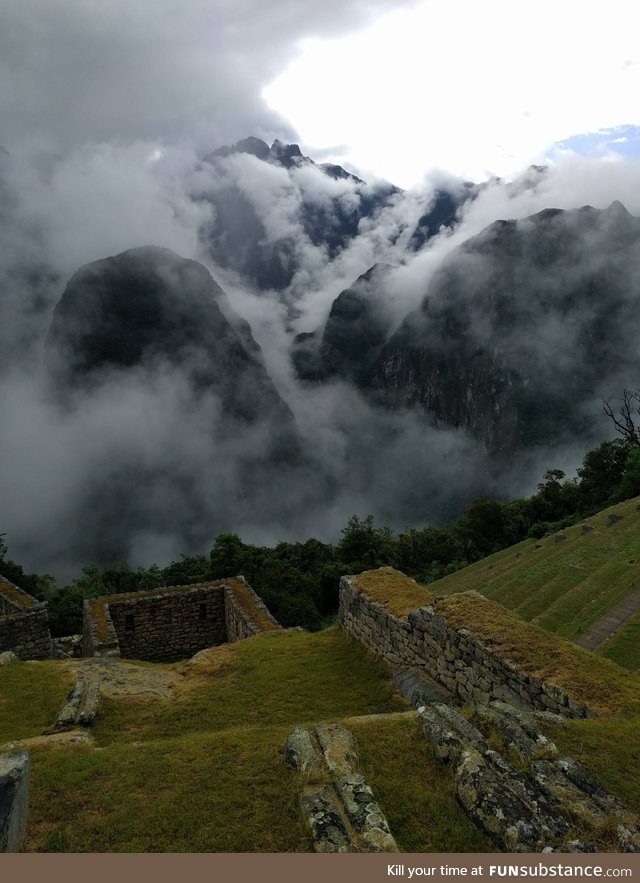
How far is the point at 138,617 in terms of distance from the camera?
17.6m

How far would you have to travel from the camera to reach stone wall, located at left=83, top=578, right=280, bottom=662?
1722 cm

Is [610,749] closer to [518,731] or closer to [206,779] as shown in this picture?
[518,731]

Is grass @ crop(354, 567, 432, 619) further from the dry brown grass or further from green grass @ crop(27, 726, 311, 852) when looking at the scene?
green grass @ crop(27, 726, 311, 852)

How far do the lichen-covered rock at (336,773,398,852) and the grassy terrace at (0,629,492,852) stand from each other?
0.18m

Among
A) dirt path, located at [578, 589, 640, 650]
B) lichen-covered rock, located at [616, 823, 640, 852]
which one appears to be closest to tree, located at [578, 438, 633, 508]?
dirt path, located at [578, 589, 640, 650]

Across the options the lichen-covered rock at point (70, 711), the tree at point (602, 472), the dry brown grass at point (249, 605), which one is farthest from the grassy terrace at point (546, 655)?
the tree at point (602, 472)

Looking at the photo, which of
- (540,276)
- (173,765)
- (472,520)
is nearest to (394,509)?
(540,276)

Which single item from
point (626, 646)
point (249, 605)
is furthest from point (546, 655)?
point (626, 646)

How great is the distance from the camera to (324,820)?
164 inches

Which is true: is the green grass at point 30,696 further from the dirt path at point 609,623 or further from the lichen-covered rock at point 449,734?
the dirt path at point 609,623

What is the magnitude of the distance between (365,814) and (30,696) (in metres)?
7.05

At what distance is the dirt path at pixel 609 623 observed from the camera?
68.3 feet

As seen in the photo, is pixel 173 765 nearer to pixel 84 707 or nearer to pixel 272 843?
pixel 272 843
